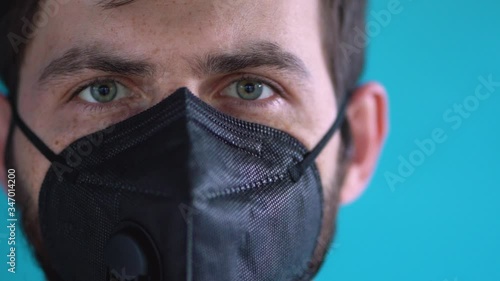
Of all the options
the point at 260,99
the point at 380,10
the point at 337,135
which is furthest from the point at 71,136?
the point at 380,10

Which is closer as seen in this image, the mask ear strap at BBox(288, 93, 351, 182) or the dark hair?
the mask ear strap at BBox(288, 93, 351, 182)

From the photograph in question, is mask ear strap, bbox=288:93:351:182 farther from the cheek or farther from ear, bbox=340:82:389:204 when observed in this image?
the cheek

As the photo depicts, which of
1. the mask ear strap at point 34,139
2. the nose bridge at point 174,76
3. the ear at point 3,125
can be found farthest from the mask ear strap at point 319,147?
the ear at point 3,125

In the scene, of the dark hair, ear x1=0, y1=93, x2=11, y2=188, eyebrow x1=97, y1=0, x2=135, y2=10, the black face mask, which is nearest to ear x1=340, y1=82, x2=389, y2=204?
the dark hair

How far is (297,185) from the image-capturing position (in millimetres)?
1402

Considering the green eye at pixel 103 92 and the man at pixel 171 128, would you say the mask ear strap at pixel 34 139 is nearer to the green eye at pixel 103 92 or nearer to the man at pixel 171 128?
the man at pixel 171 128

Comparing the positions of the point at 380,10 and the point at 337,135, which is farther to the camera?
the point at 380,10

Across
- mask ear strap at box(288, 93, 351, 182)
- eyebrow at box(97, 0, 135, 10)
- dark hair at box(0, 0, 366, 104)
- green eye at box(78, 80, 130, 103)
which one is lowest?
mask ear strap at box(288, 93, 351, 182)

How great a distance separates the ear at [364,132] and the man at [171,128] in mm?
183

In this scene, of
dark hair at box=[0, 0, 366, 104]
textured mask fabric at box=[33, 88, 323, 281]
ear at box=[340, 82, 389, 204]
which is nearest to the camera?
textured mask fabric at box=[33, 88, 323, 281]

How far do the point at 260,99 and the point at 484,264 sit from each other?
963 millimetres

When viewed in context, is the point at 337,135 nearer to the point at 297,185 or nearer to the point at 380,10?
the point at 297,185

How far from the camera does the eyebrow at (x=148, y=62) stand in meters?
1.37

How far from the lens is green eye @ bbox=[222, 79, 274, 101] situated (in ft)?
4.76
